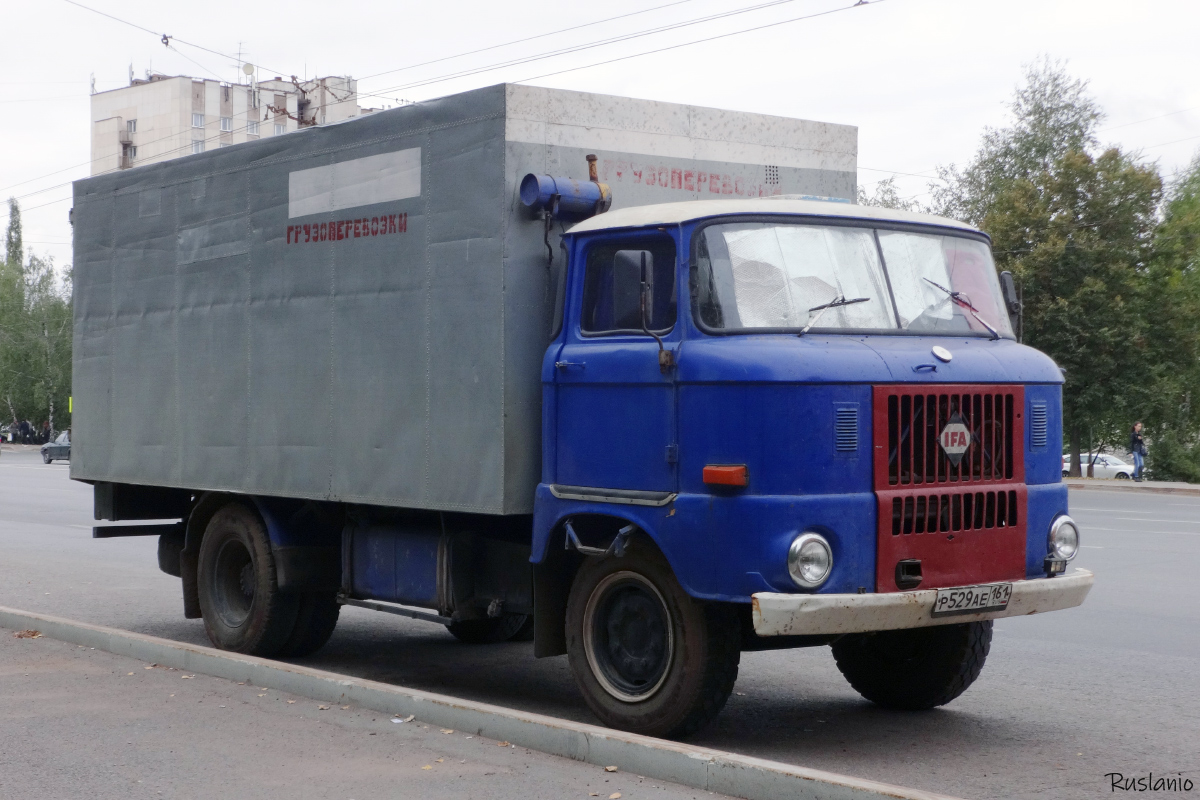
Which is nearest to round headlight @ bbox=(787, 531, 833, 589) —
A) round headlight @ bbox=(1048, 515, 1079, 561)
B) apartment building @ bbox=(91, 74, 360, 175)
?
round headlight @ bbox=(1048, 515, 1079, 561)

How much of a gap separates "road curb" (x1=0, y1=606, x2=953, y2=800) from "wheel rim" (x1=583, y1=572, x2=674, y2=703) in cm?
30

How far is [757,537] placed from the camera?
598 cm

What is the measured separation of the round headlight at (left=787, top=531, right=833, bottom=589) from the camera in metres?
5.94

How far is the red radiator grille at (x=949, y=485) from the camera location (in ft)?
20.2

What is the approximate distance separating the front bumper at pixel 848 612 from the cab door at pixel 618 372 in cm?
84

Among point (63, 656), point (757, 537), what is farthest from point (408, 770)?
point (63, 656)

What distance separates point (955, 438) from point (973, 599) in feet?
2.45

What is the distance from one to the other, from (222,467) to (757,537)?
4.73 m

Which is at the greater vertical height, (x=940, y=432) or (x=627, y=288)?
(x=627, y=288)

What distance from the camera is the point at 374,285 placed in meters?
8.18

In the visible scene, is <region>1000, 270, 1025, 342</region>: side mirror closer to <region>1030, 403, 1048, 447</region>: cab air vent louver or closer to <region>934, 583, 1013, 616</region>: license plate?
<region>1030, 403, 1048, 447</region>: cab air vent louver

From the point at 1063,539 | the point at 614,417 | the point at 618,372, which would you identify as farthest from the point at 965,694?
the point at 618,372

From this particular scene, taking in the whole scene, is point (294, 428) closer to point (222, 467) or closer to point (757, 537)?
point (222, 467)

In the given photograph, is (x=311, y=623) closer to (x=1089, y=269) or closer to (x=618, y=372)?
(x=618, y=372)
